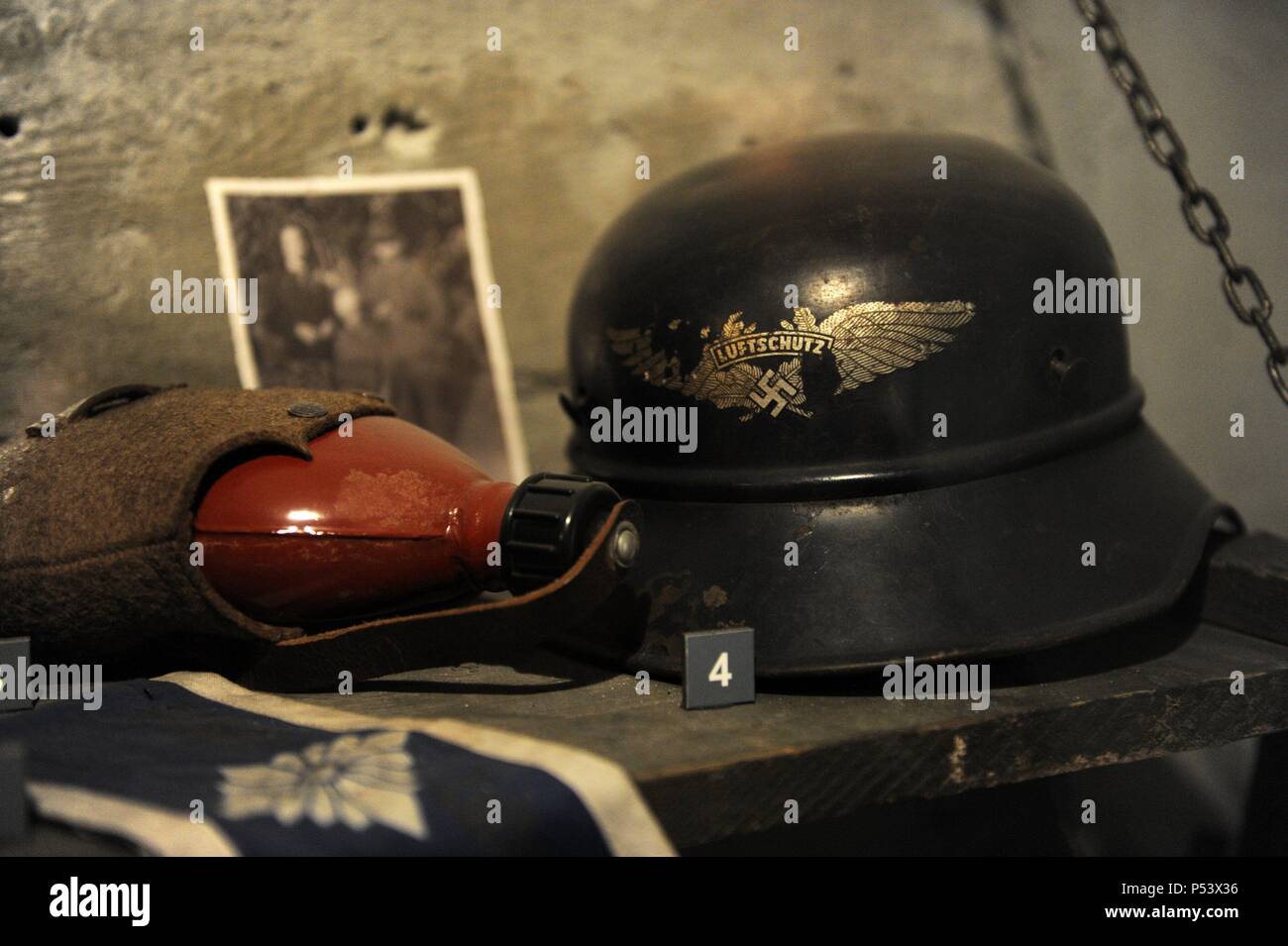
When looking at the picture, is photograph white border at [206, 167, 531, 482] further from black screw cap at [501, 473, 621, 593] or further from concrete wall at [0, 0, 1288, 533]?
black screw cap at [501, 473, 621, 593]

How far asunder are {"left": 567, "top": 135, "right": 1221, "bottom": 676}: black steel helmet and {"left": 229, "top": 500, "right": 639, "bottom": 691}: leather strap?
16 centimetres

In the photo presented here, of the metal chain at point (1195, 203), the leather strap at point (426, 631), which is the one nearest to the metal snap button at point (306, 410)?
the leather strap at point (426, 631)

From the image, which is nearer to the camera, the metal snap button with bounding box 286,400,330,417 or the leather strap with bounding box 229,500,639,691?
the leather strap with bounding box 229,500,639,691

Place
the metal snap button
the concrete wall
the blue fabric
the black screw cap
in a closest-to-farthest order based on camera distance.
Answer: the blue fabric < the black screw cap < the metal snap button < the concrete wall

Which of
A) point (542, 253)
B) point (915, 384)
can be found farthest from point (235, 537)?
point (542, 253)

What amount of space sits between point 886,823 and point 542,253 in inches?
37.4

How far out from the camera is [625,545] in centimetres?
119

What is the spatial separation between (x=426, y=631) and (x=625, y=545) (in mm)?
201

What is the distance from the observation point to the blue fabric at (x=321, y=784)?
94cm

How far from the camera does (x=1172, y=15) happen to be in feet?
6.79

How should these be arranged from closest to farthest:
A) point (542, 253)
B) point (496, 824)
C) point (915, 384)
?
point (496, 824) < point (915, 384) < point (542, 253)

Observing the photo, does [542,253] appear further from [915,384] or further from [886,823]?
[886,823]

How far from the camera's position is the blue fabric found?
3.10 ft

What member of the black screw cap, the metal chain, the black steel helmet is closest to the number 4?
the black steel helmet
